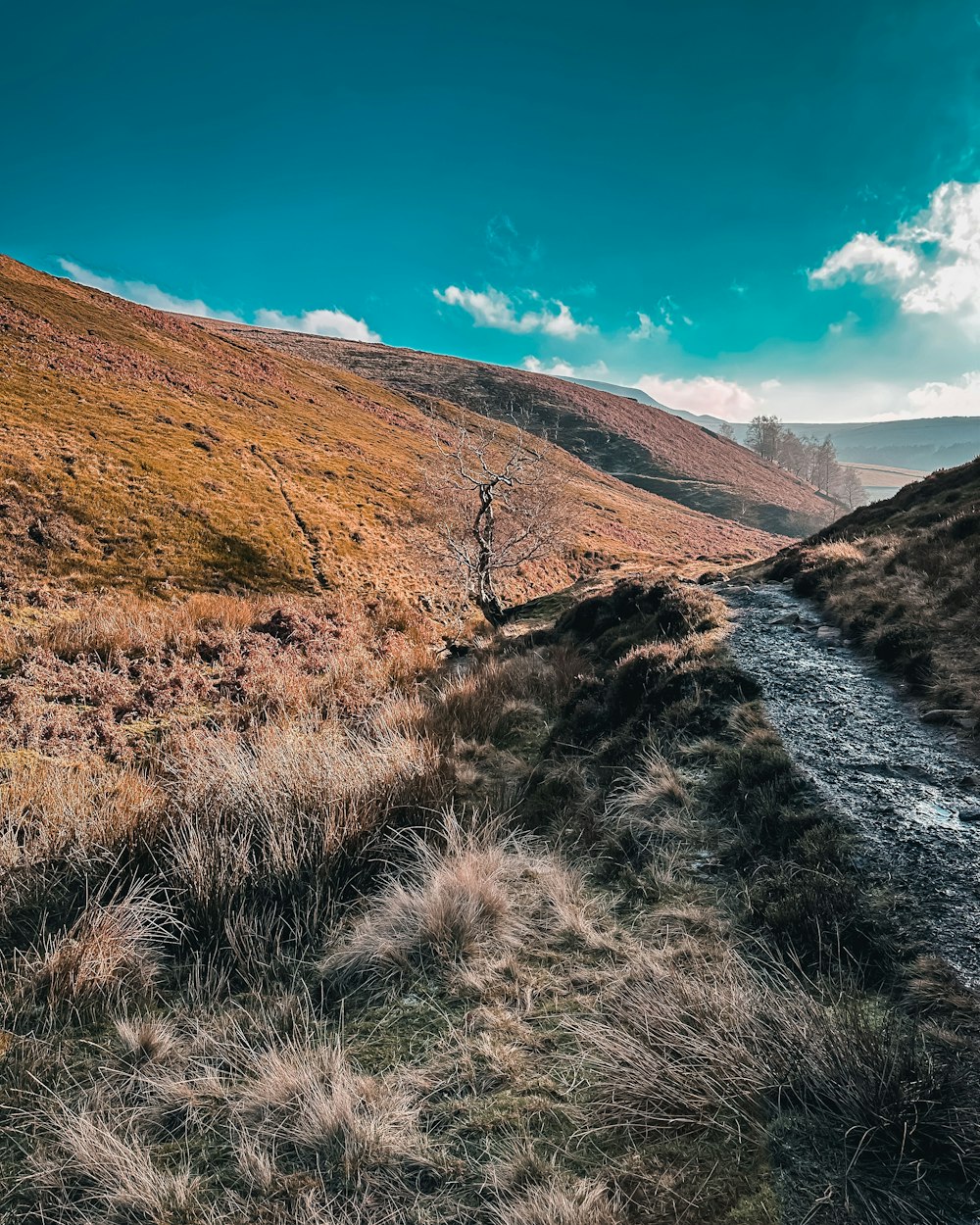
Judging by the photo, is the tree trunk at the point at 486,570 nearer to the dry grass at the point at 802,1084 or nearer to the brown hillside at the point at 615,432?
the dry grass at the point at 802,1084

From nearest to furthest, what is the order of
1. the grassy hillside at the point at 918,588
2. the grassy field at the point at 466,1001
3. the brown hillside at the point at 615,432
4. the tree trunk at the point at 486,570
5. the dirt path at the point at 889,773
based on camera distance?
1. the grassy field at the point at 466,1001
2. the dirt path at the point at 889,773
3. the grassy hillside at the point at 918,588
4. the tree trunk at the point at 486,570
5. the brown hillside at the point at 615,432

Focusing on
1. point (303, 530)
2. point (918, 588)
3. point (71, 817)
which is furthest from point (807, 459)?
point (71, 817)

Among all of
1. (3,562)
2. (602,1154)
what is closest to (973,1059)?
(602,1154)

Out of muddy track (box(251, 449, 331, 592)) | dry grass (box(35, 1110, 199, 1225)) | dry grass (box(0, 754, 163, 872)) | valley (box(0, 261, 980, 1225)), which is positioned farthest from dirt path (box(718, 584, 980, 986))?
muddy track (box(251, 449, 331, 592))

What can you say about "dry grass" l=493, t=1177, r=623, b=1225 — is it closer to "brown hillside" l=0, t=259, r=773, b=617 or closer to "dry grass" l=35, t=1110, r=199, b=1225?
"dry grass" l=35, t=1110, r=199, b=1225

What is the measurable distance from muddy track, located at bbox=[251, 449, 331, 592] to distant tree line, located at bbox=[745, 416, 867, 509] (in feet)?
419

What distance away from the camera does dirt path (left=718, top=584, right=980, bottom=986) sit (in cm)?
350

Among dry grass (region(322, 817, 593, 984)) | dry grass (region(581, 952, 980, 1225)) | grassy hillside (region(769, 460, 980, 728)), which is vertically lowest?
dry grass (region(322, 817, 593, 984))

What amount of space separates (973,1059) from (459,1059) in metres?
2.36

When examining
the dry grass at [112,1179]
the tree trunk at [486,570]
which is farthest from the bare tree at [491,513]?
the dry grass at [112,1179]

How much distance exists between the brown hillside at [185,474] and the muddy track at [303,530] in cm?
12

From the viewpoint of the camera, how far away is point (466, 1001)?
327cm

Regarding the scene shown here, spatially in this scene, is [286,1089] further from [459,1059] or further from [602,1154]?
[602,1154]

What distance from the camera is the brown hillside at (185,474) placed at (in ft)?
64.0
